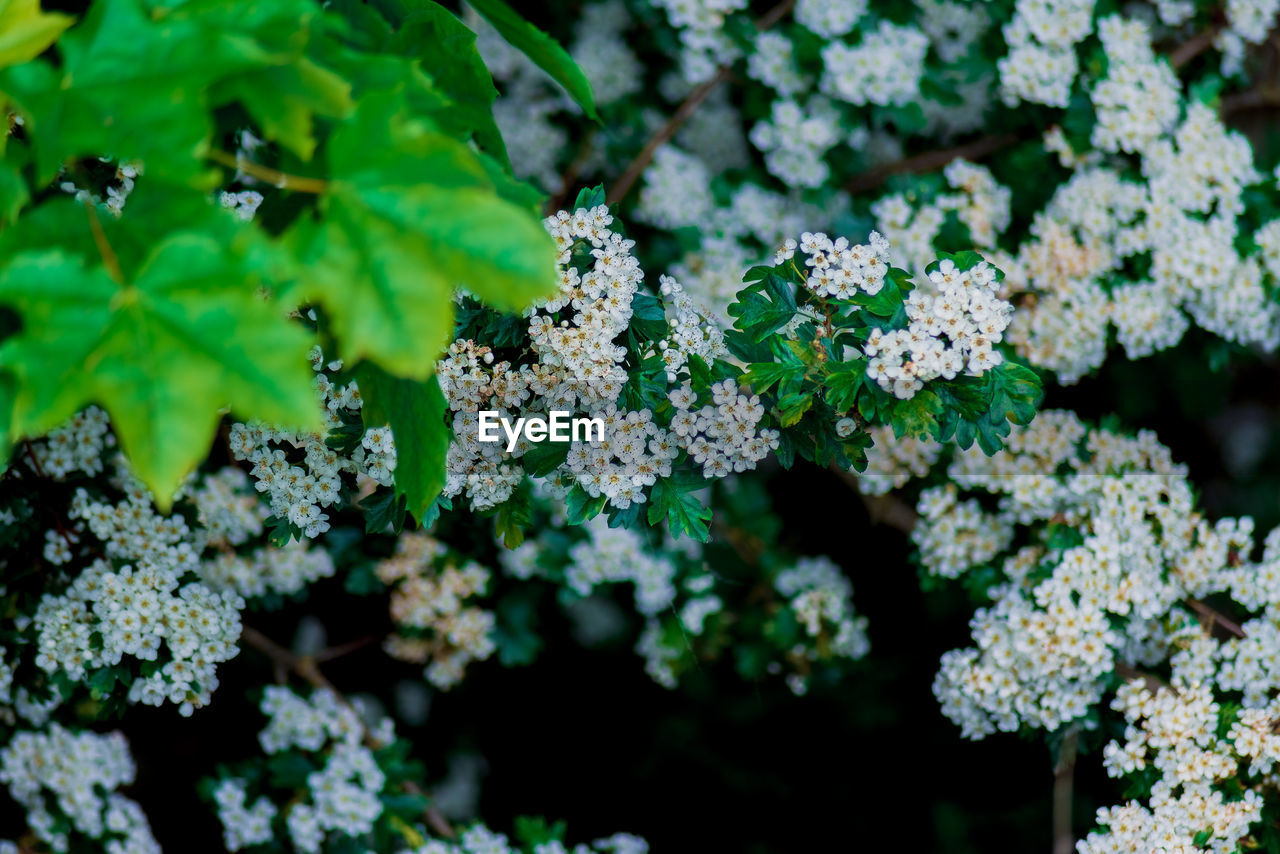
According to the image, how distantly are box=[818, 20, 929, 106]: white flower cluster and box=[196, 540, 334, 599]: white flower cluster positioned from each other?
1680 mm

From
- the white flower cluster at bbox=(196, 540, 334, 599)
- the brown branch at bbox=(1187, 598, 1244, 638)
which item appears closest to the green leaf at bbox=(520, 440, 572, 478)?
the white flower cluster at bbox=(196, 540, 334, 599)

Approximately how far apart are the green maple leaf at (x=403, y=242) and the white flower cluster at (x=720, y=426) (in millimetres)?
750

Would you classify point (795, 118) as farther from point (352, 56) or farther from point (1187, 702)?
point (352, 56)

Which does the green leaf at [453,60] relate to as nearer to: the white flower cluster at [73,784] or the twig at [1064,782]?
the twig at [1064,782]

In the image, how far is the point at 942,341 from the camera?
5.61 ft

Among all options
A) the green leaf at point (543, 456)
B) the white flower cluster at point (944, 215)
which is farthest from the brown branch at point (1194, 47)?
the green leaf at point (543, 456)

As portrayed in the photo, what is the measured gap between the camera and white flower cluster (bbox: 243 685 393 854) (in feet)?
7.87

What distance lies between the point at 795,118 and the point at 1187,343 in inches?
44.4

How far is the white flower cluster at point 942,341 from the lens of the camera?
168 centimetres

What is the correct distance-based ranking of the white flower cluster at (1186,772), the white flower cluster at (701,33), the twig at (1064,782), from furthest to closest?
the white flower cluster at (701,33) → the twig at (1064,782) → the white flower cluster at (1186,772)

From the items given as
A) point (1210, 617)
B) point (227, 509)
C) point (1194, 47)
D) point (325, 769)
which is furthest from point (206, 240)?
point (1194, 47)

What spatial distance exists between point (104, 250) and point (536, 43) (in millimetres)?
614

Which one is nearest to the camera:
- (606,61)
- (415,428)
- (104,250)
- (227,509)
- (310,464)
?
(104,250)

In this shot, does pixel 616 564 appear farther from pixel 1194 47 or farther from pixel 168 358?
pixel 1194 47
